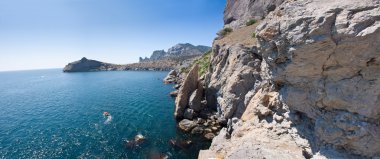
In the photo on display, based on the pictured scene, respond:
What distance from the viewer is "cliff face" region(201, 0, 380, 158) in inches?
501

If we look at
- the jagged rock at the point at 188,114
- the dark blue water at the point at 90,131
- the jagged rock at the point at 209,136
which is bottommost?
the dark blue water at the point at 90,131

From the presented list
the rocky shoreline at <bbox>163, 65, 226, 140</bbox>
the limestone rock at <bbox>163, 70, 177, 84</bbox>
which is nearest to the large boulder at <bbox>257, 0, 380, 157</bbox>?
the rocky shoreline at <bbox>163, 65, 226, 140</bbox>

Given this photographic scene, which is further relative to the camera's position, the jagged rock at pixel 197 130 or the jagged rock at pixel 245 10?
the jagged rock at pixel 245 10

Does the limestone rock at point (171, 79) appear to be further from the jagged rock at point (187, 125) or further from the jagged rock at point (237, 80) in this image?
the jagged rock at point (187, 125)

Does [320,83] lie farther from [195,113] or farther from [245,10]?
[245,10]

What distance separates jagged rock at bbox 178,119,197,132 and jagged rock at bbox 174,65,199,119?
3.96m

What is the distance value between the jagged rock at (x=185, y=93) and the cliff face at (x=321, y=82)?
67.2 feet

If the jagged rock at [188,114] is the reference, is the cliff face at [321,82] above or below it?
above

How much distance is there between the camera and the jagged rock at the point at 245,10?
64.5m

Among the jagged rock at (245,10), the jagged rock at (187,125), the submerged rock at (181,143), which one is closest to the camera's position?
the submerged rock at (181,143)

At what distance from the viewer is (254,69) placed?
1323 inches

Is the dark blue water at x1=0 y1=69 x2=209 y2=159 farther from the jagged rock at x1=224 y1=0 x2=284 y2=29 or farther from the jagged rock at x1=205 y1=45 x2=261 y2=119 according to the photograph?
the jagged rock at x1=224 y1=0 x2=284 y2=29

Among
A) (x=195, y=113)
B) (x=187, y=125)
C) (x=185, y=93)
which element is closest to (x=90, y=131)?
(x=187, y=125)

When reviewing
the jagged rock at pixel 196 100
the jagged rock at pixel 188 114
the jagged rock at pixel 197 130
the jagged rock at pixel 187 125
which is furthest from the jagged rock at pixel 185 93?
the jagged rock at pixel 197 130
